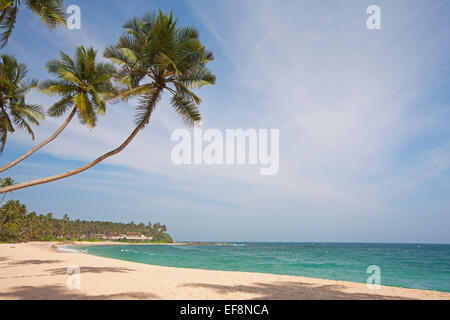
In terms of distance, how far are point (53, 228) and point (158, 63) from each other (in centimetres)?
10870

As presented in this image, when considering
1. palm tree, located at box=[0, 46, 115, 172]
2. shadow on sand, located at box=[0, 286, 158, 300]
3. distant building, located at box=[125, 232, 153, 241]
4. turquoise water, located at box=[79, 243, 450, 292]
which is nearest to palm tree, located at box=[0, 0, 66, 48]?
palm tree, located at box=[0, 46, 115, 172]

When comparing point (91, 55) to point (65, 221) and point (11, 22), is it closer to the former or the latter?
point (11, 22)

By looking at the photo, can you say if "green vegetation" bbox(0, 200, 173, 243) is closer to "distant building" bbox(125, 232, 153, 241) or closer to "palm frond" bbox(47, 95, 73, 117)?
"distant building" bbox(125, 232, 153, 241)

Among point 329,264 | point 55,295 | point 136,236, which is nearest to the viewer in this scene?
point 55,295

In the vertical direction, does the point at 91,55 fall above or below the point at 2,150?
above

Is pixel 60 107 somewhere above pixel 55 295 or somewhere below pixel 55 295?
above

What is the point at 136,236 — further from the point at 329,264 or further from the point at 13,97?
the point at 13,97

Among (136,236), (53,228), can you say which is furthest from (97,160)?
(136,236)

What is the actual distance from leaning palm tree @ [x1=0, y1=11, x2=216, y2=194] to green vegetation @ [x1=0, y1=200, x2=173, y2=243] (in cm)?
5864

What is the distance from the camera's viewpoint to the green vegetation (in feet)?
180

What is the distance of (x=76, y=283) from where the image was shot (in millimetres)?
8242

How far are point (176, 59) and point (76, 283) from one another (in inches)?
328

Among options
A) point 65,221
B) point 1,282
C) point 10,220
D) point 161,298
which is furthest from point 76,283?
point 65,221

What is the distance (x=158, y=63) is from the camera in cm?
884
